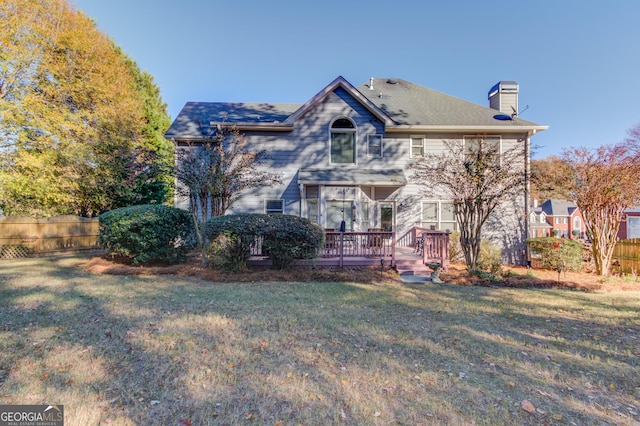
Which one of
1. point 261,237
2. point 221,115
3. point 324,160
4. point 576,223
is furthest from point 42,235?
point 576,223

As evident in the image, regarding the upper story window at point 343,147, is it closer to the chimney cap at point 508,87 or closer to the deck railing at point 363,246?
the deck railing at point 363,246

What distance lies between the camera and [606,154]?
389 inches

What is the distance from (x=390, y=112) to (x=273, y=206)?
7258 mm

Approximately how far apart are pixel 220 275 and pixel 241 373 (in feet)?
17.9

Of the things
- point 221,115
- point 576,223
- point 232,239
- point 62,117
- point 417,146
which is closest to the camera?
point 232,239

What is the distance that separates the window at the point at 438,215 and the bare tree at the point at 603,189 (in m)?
4.34

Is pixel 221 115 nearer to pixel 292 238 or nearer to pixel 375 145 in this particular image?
pixel 375 145

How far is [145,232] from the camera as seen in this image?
28.7 ft

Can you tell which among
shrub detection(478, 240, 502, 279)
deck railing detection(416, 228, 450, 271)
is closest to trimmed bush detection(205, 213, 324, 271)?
deck railing detection(416, 228, 450, 271)

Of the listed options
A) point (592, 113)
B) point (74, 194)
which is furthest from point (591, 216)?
point (74, 194)

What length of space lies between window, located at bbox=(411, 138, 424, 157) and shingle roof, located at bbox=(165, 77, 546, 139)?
775 millimetres

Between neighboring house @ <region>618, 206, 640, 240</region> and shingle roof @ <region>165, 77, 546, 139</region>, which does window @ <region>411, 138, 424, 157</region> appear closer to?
shingle roof @ <region>165, 77, 546, 139</region>

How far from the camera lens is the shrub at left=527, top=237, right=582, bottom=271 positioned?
410 inches

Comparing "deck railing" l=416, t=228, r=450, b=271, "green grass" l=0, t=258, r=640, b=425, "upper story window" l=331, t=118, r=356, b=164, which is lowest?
→ "green grass" l=0, t=258, r=640, b=425
